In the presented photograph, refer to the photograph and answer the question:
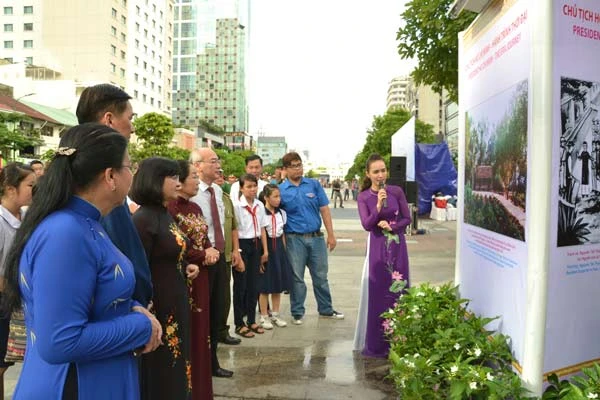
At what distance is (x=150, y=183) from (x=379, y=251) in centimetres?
248

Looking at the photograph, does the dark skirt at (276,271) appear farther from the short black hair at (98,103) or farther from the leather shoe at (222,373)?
the short black hair at (98,103)

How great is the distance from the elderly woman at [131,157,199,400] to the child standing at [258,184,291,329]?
9.86ft

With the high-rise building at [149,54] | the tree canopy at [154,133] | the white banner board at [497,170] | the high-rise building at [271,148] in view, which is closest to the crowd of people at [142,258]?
the white banner board at [497,170]

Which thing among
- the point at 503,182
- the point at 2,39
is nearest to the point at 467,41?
the point at 503,182

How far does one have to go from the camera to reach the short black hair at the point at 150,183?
115 inches

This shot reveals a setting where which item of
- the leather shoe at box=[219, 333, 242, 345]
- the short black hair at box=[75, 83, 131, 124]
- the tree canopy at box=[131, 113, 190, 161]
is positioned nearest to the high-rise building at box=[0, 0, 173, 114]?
the tree canopy at box=[131, 113, 190, 161]

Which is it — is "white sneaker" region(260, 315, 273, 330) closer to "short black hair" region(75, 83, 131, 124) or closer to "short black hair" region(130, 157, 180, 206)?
"short black hair" region(130, 157, 180, 206)

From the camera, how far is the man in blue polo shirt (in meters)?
5.92

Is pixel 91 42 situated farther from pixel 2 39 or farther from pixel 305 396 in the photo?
pixel 305 396

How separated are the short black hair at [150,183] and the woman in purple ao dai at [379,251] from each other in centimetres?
226

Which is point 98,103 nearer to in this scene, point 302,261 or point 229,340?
point 229,340

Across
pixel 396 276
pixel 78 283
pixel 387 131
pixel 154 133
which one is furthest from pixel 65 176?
pixel 154 133

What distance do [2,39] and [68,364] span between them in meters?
76.3

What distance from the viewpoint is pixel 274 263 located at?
6004 mm
